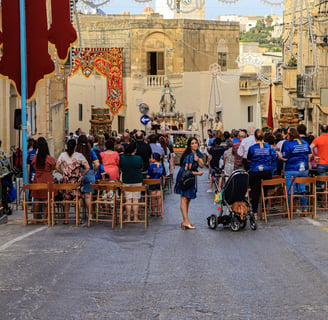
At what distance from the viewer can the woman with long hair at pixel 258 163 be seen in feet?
51.9

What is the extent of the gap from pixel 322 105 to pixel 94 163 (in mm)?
24581

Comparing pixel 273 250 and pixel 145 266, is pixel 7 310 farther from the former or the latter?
pixel 273 250

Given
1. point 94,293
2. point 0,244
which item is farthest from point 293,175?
point 94,293

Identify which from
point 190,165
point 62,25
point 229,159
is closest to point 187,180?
point 190,165

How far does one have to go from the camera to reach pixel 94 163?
16.1 metres

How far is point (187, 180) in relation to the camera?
1456cm

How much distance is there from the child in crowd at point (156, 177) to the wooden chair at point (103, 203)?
3.13 feet

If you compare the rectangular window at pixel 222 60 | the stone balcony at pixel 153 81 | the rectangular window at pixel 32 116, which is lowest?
the rectangular window at pixel 32 116

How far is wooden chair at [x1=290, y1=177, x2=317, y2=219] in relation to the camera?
15.5 meters

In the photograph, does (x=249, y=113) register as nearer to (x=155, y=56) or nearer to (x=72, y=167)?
(x=155, y=56)

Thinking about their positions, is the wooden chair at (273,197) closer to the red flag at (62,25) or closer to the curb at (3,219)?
the curb at (3,219)

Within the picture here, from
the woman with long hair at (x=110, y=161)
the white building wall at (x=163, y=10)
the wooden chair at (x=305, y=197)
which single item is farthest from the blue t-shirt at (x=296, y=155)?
the white building wall at (x=163, y=10)

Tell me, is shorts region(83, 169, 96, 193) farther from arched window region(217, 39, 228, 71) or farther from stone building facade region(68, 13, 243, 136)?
arched window region(217, 39, 228, 71)

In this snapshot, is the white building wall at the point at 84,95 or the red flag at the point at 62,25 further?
the white building wall at the point at 84,95
